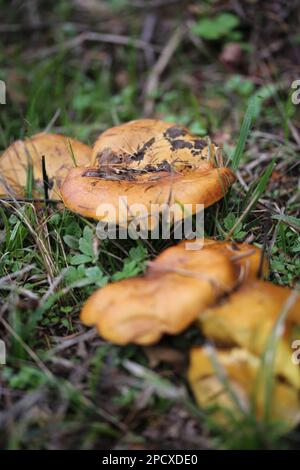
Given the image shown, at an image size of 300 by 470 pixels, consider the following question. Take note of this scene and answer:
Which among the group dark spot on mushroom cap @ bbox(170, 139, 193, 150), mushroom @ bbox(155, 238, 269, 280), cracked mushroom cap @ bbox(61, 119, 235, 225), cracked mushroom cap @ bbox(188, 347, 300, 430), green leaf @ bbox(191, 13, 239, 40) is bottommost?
cracked mushroom cap @ bbox(188, 347, 300, 430)

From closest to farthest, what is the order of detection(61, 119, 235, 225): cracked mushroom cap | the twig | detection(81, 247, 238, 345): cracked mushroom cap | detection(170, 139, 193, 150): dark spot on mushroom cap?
detection(81, 247, 238, 345): cracked mushroom cap, detection(61, 119, 235, 225): cracked mushroom cap, detection(170, 139, 193, 150): dark spot on mushroom cap, the twig

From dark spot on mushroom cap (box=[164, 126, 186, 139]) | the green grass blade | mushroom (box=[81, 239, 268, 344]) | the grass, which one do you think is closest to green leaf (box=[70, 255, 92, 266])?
the grass

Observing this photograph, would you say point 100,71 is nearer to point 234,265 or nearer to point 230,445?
point 234,265

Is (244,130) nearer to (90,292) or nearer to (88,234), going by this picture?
(88,234)

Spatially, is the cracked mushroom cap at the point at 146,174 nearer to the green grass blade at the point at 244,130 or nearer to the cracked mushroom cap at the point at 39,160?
the green grass blade at the point at 244,130

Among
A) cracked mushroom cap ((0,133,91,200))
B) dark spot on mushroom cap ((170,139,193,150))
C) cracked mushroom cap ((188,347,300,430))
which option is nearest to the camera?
cracked mushroom cap ((188,347,300,430))

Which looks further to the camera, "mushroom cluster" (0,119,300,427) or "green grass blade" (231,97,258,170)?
"green grass blade" (231,97,258,170)

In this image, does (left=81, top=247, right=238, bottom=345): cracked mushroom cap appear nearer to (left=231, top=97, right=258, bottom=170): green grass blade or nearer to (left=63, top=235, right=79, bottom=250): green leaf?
(left=63, top=235, right=79, bottom=250): green leaf
